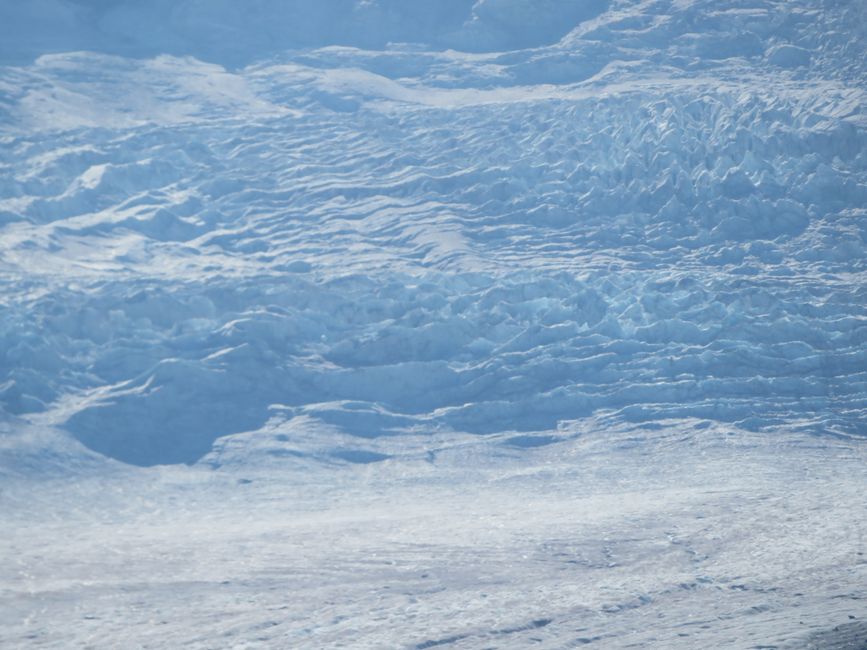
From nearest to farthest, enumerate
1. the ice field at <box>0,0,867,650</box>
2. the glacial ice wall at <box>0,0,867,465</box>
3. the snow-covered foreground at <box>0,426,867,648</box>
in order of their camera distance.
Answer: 1. the snow-covered foreground at <box>0,426,867,648</box>
2. the ice field at <box>0,0,867,650</box>
3. the glacial ice wall at <box>0,0,867,465</box>

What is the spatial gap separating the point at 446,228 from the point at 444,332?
15.2ft

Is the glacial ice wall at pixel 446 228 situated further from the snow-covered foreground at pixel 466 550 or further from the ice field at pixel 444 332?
the snow-covered foreground at pixel 466 550

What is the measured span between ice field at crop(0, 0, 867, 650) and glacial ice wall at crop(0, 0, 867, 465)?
101 millimetres

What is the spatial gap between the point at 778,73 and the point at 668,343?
12260 mm

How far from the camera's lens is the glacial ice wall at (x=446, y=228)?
37000 mm

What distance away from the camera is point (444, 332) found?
37688mm

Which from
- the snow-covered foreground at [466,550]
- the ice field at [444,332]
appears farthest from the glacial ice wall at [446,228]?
the snow-covered foreground at [466,550]

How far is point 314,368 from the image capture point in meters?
37.6

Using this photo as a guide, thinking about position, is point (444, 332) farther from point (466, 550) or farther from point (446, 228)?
point (466, 550)

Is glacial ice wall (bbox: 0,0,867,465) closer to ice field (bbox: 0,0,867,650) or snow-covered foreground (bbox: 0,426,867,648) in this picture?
ice field (bbox: 0,0,867,650)

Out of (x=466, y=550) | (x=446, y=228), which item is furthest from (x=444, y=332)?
(x=466, y=550)

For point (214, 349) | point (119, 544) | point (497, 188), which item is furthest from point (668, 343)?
point (119, 544)

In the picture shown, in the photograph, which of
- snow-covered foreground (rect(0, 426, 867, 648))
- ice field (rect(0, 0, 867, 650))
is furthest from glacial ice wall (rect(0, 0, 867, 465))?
snow-covered foreground (rect(0, 426, 867, 648))

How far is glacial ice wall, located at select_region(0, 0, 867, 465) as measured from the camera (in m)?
37.0
